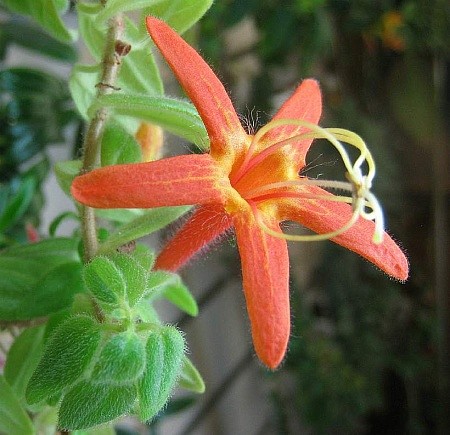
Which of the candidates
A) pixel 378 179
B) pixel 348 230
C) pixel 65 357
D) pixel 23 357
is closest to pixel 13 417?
pixel 23 357

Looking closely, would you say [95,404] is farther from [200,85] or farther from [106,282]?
[200,85]

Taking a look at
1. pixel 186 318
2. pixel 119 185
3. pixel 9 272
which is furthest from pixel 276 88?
pixel 119 185

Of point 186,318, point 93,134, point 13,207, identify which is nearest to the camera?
point 93,134

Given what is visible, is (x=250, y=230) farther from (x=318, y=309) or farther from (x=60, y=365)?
(x=318, y=309)

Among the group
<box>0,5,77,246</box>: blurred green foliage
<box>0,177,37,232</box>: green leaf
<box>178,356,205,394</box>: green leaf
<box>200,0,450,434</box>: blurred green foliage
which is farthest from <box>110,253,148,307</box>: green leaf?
<box>200,0,450,434</box>: blurred green foliage

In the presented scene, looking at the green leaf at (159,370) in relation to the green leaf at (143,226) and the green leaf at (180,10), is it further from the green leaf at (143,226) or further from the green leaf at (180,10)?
the green leaf at (180,10)

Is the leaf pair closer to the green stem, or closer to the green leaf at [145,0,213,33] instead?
the green stem
